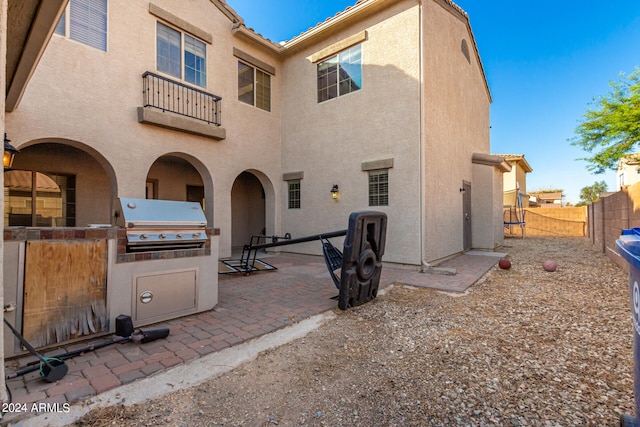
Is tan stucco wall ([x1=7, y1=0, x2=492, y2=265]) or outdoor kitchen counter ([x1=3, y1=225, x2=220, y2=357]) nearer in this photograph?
outdoor kitchen counter ([x1=3, y1=225, x2=220, y2=357])

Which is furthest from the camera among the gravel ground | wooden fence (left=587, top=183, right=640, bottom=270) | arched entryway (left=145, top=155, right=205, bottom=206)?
arched entryway (left=145, top=155, right=205, bottom=206)

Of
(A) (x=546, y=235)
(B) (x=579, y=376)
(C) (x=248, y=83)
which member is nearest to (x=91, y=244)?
(B) (x=579, y=376)

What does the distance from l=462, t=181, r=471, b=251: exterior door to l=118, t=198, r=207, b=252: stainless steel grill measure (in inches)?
335

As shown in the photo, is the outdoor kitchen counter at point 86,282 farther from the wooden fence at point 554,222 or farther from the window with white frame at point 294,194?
the wooden fence at point 554,222

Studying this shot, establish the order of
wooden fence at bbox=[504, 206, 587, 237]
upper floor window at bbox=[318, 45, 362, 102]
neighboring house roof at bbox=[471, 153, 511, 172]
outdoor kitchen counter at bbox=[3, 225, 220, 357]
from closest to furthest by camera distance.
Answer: outdoor kitchen counter at bbox=[3, 225, 220, 357] < upper floor window at bbox=[318, 45, 362, 102] < neighboring house roof at bbox=[471, 153, 511, 172] < wooden fence at bbox=[504, 206, 587, 237]

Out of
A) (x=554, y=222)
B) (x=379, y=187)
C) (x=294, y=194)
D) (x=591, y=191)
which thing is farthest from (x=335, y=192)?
(x=591, y=191)

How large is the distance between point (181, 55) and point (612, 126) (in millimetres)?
16318

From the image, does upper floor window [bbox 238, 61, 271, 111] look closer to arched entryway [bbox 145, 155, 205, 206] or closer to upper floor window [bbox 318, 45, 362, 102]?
upper floor window [bbox 318, 45, 362, 102]

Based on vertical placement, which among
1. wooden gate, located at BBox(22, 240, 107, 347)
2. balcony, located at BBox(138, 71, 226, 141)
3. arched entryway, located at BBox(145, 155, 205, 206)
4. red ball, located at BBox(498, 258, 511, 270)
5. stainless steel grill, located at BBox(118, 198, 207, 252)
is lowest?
red ball, located at BBox(498, 258, 511, 270)

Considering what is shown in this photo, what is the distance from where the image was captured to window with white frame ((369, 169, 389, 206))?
7.72 m

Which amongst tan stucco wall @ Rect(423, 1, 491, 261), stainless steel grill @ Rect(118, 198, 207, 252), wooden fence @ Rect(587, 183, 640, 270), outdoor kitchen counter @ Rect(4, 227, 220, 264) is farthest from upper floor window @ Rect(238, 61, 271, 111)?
wooden fence @ Rect(587, 183, 640, 270)

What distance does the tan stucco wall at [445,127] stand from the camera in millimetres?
7406

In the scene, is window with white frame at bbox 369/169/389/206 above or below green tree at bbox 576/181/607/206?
below

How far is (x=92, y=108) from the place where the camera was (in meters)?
6.17
